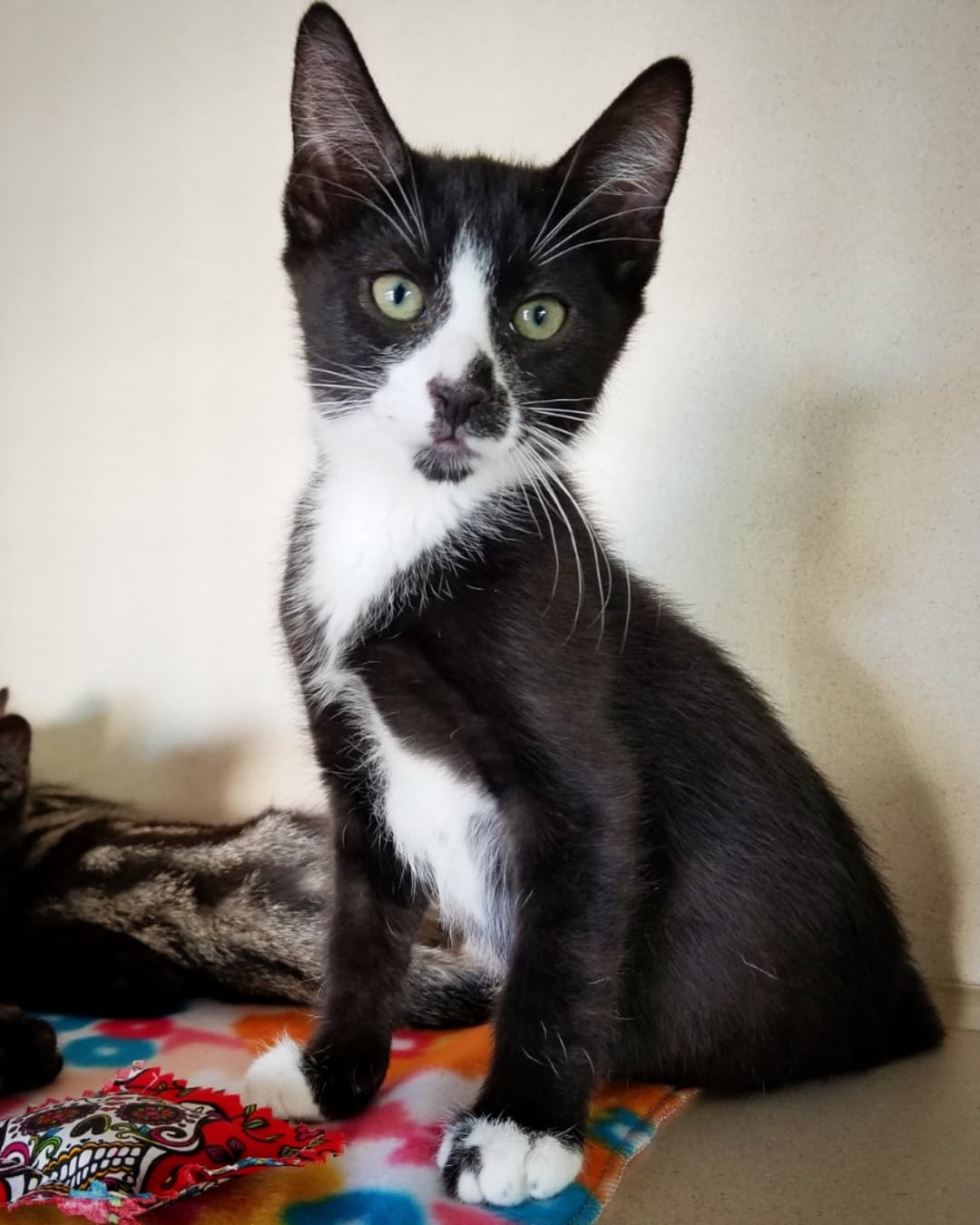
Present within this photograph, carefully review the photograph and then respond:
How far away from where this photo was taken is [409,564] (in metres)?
1.03

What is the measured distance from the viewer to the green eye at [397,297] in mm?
1008

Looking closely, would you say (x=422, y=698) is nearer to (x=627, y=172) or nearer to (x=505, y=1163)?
(x=505, y=1163)

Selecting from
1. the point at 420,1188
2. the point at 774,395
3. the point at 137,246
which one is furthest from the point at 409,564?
the point at 137,246

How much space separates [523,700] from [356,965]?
38cm

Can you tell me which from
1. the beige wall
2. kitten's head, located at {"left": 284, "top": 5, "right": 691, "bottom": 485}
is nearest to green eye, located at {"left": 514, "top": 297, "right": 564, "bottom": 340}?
kitten's head, located at {"left": 284, "top": 5, "right": 691, "bottom": 485}

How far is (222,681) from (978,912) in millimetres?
1206

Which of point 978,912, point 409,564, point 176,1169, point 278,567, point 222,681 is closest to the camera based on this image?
point 176,1169

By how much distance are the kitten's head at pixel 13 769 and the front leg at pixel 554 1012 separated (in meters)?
0.90

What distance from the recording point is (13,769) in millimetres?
1581

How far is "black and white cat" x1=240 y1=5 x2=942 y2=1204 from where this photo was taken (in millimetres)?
951

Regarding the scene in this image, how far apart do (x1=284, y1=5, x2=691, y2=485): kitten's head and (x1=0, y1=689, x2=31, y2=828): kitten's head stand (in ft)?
2.58

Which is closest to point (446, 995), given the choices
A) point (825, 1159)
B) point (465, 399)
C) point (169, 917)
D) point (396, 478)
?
point (169, 917)

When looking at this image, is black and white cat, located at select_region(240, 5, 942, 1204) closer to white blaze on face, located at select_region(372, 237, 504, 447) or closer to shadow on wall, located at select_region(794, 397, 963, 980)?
white blaze on face, located at select_region(372, 237, 504, 447)

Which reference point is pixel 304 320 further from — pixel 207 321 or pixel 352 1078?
pixel 207 321
